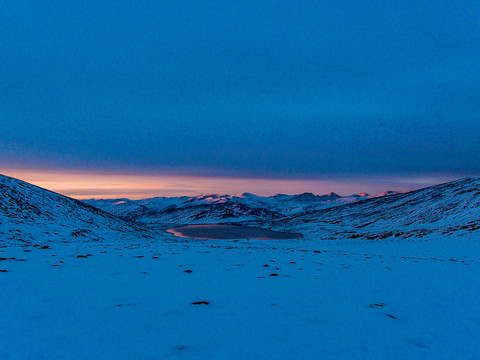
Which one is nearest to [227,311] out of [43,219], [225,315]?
[225,315]

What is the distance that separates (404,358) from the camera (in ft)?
13.2

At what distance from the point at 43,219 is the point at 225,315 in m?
32.8

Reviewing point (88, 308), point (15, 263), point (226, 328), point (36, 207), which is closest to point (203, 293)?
point (226, 328)

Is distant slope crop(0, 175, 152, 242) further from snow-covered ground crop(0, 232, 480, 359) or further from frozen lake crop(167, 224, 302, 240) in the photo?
frozen lake crop(167, 224, 302, 240)

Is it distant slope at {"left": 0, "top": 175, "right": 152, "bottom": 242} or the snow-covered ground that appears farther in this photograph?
distant slope at {"left": 0, "top": 175, "right": 152, "bottom": 242}

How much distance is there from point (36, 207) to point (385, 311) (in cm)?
Answer: 3860

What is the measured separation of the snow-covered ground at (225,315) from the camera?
3.97 meters

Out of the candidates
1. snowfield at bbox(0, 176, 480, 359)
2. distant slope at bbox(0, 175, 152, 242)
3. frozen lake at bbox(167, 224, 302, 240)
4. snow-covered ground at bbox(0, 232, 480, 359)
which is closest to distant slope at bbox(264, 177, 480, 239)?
frozen lake at bbox(167, 224, 302, 240)

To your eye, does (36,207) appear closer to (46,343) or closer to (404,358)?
(46,343)

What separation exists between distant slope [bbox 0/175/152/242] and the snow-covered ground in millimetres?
18415

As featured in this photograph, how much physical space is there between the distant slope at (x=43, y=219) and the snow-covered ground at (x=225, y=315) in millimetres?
18415

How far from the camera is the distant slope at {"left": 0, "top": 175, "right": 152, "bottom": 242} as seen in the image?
2376 cm

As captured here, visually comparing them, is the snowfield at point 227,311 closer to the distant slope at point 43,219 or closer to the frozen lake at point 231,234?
the distant slope at point 43,219

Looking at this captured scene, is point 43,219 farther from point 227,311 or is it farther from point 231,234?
point 231,234
